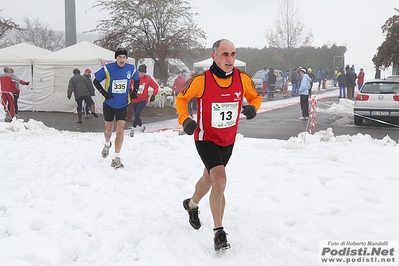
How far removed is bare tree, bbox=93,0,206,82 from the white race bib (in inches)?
644

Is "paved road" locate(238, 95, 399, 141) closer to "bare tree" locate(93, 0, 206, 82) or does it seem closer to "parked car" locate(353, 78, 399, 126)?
"parked car" locate(353, 78, 399, 126)

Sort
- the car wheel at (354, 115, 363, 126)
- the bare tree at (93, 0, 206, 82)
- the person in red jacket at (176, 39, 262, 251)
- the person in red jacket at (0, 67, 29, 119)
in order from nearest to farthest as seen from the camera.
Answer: the person in red jacket at (176, 39, 262, 251) < the car wheel at (354, 115, 363, 126) < the person in red jacket at (0, 67, 29, 119) < the bare tree at (93, 0, 206, 82)

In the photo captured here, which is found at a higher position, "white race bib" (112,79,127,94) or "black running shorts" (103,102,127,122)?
"white race bib" (112,79,127,94)

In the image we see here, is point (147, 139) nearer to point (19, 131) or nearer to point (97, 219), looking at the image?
point (19, 131)

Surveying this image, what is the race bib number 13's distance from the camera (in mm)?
3971

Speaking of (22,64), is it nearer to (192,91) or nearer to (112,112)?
(112,112)

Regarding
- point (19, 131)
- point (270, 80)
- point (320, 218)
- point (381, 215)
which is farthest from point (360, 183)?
point (270, 80)

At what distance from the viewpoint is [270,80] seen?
26.8 m

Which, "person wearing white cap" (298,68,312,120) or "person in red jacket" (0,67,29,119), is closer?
"person in red jacket" (0,67,29,119)

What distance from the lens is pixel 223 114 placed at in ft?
13.1

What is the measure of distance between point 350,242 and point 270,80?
2344 cm

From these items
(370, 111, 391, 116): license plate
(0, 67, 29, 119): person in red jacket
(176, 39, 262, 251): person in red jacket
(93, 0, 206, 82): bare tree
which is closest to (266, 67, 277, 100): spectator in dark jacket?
(93, 0, 206, 82): bare tree

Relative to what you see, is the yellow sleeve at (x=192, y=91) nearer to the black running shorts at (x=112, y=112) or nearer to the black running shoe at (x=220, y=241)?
the black running shoe at (x=220, y=241)

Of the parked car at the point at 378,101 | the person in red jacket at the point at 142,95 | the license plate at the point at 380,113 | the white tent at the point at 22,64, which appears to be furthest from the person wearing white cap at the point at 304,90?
the white tent at the point at 22,64
